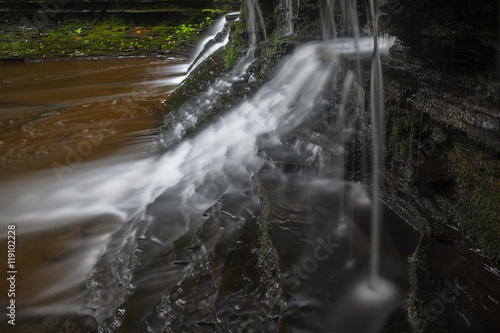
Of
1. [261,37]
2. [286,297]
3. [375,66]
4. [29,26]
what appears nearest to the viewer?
[286,297]

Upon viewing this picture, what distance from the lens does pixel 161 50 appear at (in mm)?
14586

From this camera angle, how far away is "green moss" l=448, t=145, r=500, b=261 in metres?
2.66

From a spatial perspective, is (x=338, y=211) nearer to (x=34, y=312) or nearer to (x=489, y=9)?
(x=489, y=9)

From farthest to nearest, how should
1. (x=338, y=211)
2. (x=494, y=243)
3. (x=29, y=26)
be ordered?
(x=29, y=26) < (x=338, y=211) < (x=494, y=243)

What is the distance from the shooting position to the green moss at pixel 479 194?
2.66 metres

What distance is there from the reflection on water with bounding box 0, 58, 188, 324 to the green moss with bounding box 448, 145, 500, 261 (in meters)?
3.13

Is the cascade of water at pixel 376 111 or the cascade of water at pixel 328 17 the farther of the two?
the cascade of water at pixel 328 17

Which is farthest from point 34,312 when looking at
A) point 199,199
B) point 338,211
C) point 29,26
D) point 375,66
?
point 29,26

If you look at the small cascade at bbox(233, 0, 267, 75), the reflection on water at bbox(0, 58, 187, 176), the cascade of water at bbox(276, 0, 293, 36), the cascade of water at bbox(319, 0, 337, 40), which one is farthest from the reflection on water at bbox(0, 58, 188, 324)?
the cascade of water at bbox(319, 0, 337, 40)

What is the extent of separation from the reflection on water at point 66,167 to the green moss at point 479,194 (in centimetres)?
313

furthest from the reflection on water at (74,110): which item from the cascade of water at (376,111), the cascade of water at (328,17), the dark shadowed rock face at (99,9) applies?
the dark shadowed rock face at (99,9)

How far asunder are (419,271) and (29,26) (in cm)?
1950

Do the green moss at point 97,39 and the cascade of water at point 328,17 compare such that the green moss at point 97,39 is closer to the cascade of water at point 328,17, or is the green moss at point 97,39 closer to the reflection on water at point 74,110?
the reflection on water at point 74,110

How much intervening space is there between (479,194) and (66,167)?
4.94 meters
